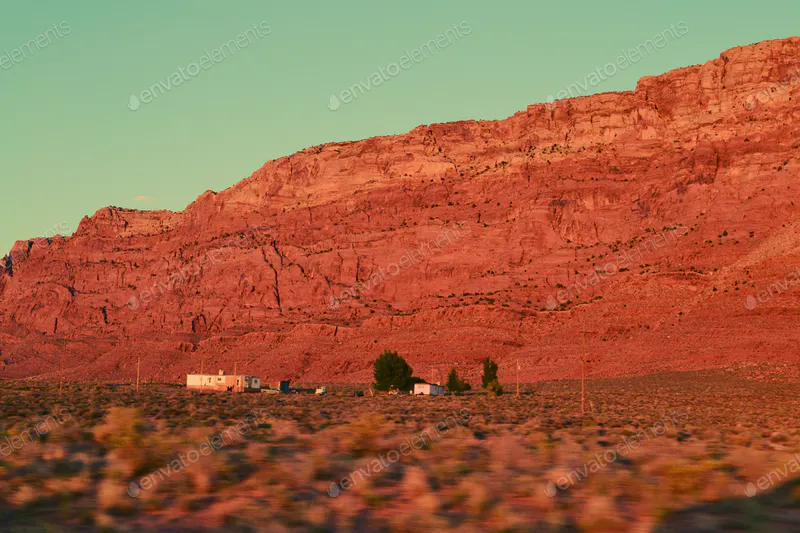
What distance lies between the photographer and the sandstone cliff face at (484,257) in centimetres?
8975

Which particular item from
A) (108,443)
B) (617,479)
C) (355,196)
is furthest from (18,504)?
(355,196)

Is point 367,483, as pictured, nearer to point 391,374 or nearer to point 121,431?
point 121,431

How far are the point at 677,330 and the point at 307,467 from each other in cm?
7746

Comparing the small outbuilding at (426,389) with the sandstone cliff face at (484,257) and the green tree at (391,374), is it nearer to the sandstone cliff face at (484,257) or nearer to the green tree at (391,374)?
the green tree at (391,374)

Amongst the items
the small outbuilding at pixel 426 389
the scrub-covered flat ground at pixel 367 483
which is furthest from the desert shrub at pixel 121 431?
the small outbuilding at pixel 426 389

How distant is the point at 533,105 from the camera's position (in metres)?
159

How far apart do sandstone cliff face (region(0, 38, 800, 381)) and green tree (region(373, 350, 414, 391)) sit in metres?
14.7

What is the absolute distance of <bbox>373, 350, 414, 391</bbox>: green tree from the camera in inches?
2990

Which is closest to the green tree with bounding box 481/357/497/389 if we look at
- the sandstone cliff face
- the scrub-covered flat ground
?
the sandstone cliff face

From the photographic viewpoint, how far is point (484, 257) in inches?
4973

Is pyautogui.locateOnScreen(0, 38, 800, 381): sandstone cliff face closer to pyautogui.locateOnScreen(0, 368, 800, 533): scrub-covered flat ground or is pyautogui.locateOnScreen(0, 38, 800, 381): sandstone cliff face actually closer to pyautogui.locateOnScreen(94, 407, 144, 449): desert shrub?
pyautogui.locateOnScreen(0, 368, 800, 533): scrub-covered flat ground

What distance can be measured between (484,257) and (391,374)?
52.4 m

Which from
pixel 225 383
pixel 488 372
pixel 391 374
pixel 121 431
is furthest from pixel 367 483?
pixel 488 372

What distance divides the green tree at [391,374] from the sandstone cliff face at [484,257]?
1470cm
